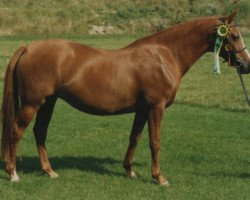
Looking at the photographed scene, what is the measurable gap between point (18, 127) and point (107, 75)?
1500 mm

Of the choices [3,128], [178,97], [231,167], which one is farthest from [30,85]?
[178,97]

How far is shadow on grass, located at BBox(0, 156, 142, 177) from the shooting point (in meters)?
8.85

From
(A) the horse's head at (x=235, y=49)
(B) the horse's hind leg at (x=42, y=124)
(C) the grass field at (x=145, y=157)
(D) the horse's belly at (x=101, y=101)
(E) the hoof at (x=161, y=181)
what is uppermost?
(A) the horse's head at (x=235, y=49)

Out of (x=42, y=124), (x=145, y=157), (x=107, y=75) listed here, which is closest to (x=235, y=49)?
(x=107, y=75)

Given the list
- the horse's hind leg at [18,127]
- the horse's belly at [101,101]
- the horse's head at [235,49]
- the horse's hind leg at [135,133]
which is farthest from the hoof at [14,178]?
the horse's head at [235,49]

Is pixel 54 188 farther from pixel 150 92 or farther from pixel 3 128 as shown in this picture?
pixel 150 92

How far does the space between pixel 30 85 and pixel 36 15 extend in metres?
35.2

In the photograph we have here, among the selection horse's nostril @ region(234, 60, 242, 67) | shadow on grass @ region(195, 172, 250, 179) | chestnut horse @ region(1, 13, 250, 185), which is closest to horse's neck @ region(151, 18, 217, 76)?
chestnut horse @ region(1, 13, 250, 185)

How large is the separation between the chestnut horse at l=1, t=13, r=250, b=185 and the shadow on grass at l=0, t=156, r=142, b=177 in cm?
90

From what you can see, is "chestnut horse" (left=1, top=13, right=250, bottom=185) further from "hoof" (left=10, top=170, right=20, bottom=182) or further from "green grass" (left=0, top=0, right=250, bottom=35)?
"green grass" (left=0, top=0, right=250, bottom=35)

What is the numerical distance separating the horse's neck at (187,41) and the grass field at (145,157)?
71.7 inches

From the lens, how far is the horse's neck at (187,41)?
8.13 meters

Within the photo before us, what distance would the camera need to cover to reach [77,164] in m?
9.22

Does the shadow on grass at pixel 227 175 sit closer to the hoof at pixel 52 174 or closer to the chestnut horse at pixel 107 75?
the chestnut horse at pixel 107 75
